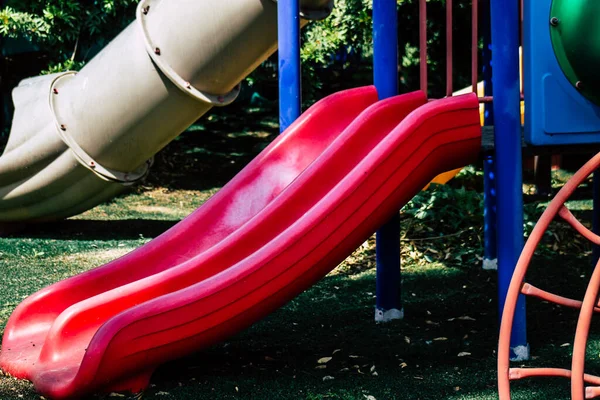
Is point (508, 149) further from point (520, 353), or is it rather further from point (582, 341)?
point (582, 341)

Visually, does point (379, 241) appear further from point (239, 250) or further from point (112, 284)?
point (112, 284)

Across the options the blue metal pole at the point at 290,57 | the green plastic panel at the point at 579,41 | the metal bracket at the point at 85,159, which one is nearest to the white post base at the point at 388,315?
the blue metal pole at the point at 290,57

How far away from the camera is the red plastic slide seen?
3.42 metres

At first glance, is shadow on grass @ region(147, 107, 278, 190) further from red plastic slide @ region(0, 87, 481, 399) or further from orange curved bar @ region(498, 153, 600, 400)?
orange curved bar @ region(498, 153, 600, 400)

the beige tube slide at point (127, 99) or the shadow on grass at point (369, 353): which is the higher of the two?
the beige tube slide at point (127, 99)

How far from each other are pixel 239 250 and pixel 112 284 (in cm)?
69

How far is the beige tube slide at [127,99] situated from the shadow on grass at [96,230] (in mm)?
193

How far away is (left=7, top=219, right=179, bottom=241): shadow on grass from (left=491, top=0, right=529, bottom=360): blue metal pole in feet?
13.3

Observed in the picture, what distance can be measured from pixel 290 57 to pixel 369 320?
1564 mm

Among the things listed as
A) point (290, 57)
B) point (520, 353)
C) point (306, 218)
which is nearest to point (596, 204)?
point (520, 353)

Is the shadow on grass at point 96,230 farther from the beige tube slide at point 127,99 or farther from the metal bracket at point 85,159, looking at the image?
the metal bracket at point 85,159

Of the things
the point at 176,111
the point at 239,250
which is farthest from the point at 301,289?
the point at 176,111

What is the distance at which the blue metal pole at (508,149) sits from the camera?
12.6 feet

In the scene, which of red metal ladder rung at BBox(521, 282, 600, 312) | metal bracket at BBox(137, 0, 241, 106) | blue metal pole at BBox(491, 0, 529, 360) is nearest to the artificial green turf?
blue metal pole at BBox(491, 0, 529, 360)
